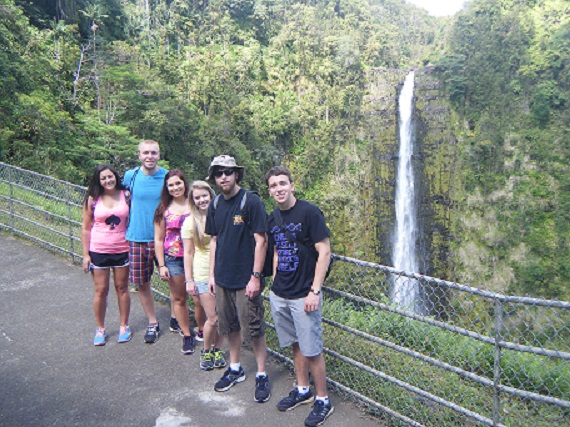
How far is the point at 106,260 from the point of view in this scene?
4066 mm

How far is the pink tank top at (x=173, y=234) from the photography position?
12.8 ft

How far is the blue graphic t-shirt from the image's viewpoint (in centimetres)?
403

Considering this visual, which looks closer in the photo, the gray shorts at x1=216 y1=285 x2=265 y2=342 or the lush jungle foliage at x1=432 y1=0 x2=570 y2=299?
the gray shorts at x1=216 y1=285 x2=265 y2=342

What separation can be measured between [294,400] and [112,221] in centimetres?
220

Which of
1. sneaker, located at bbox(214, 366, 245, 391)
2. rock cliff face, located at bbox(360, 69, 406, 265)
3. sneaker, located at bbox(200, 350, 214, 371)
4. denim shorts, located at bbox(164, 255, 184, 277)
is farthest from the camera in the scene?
rock cliff face, located at bbox(360, 69, 406, 265)

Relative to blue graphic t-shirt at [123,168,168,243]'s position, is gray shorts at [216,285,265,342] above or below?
below

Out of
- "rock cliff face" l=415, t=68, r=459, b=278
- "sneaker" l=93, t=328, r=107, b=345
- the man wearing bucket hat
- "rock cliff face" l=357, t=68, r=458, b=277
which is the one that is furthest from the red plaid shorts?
"rock cliff face" l=415, t=68, r=459, b=278

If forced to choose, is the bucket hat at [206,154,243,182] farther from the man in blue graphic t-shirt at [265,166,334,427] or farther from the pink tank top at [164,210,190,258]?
the pink tank top at [164,210,190,258]

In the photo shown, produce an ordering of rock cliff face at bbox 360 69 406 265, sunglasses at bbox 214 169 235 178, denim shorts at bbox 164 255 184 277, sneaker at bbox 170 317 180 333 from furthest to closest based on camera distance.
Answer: rock cliff face at bbox 360 69 406 265
sneaker at bbox 170 317 180 333
denim shorts at bbox 164 255 184 277
sunglasses at bbox 214 169 235 178

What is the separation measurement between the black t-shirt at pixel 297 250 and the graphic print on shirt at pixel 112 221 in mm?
1722

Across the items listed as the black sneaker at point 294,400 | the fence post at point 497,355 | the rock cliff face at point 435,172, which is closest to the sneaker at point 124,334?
the black sneaker at point 294,400

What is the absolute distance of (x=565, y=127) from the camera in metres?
35.8

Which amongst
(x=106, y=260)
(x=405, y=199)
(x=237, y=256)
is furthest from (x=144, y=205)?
(x=405, y=199)

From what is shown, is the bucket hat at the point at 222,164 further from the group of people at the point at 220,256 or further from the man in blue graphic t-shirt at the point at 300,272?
the man in blue graphic t-shirt at the point at 300,272
